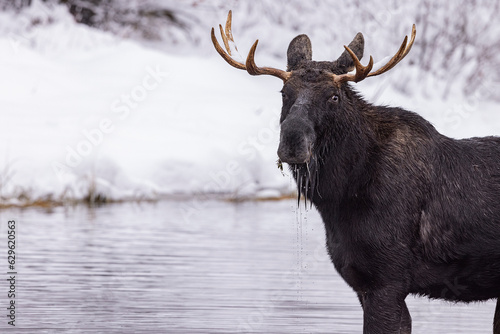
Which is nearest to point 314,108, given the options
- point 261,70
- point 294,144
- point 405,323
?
point 294,144

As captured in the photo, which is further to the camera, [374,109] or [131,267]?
[131,267]

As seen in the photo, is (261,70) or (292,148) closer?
(292,148)

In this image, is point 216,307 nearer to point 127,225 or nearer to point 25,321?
point 25,321

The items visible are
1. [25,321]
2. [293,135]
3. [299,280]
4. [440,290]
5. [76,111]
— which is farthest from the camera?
[76,111]

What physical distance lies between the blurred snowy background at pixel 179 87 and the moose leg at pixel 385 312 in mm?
8296

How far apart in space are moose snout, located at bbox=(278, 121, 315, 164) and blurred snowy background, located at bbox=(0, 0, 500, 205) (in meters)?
8.25

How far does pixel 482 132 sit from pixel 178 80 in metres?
6.24

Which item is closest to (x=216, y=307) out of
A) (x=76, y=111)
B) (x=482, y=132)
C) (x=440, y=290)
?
(x=440, y=290)

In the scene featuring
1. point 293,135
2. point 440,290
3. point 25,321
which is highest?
point 293,135

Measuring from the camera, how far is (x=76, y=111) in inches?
664

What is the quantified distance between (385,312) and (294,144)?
1.11m

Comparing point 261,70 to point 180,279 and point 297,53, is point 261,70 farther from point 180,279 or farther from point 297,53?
point 180,279

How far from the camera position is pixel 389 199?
20.5 feet

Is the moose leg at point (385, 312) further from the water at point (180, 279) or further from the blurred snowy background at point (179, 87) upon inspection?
the blurred snowy background at point (179, 87)
